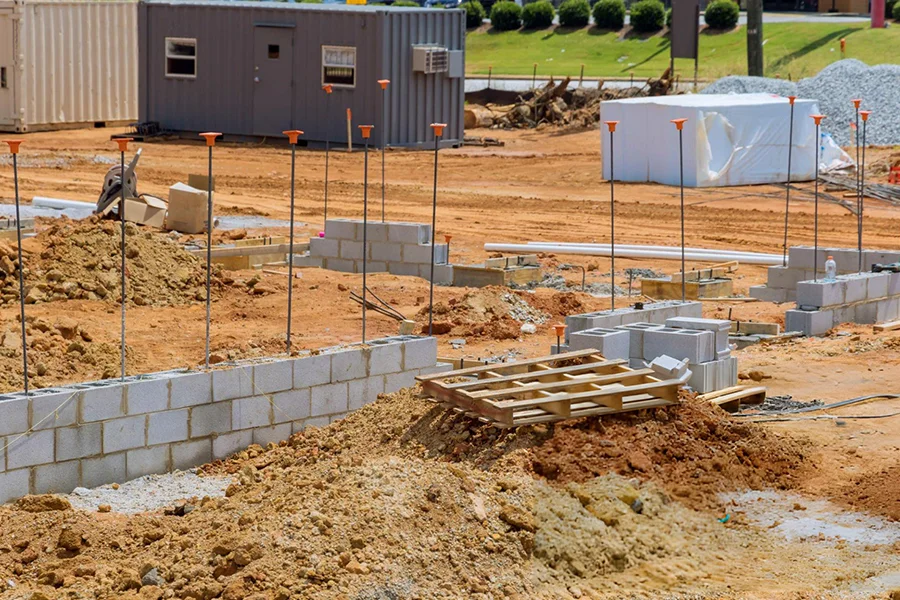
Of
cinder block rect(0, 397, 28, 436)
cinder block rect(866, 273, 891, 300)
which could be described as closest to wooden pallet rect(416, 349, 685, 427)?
cinder block rect(0, 397, 28, 436)

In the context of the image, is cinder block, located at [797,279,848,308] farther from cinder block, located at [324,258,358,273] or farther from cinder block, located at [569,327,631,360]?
cinder block, located at [324,258,358,273]

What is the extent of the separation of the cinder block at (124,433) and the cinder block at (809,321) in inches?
297

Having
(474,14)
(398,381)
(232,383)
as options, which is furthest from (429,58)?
(474,14)

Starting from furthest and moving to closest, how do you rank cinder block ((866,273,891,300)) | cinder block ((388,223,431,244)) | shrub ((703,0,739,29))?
shrub ((703,0,739,29))
cinder block ((388,223,431,244))
cinder block ((866,273,891,300))

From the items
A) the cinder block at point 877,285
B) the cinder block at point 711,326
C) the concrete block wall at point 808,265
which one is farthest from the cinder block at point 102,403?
the concrete block wall at point 808,265

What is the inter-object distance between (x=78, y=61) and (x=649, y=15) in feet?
85.3

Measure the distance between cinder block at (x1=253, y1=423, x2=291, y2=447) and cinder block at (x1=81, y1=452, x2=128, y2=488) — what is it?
1121 mm

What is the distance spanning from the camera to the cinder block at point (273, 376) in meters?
10.7

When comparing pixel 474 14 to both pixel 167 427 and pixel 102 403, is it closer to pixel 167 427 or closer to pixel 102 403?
pixel 167 427

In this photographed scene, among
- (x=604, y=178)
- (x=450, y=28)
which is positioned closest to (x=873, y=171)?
(x=604, y=178)

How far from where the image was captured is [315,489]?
8.72 metres

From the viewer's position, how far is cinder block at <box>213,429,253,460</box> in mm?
10508

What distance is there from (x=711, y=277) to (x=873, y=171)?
42.1ft

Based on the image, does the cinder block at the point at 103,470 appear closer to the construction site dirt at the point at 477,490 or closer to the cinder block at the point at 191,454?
the cinder block at the point at 191,454
